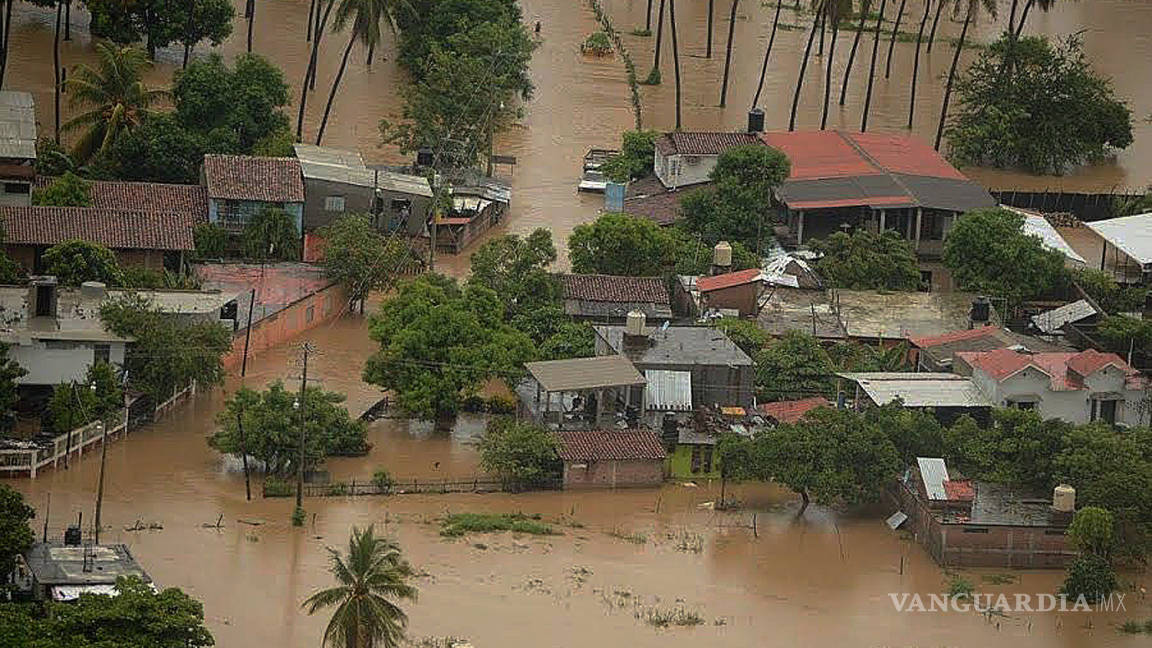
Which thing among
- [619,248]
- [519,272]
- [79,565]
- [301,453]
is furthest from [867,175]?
[79,565]

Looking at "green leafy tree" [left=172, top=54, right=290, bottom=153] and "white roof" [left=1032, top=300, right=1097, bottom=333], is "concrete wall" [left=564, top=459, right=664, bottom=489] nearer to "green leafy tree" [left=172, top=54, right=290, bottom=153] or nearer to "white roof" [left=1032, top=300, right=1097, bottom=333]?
"white roof" [left=1032, top=300, right=1097, bottom=333]

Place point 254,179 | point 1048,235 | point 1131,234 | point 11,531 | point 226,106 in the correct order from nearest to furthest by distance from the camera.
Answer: point 11,531, point 254,179, point 1131,234, point 1048,235, point 226,106

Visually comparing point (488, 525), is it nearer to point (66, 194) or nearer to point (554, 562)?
point (554, 562)

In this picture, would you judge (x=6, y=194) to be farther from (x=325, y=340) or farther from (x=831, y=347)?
(x=831, y=347)

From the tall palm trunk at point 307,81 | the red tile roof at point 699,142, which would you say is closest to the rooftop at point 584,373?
the red tile roof at point 699,142

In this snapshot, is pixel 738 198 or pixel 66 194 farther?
pixel 738 198

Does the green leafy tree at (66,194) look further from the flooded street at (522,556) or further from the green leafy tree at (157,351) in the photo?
the green leafy tree at (157,351)
